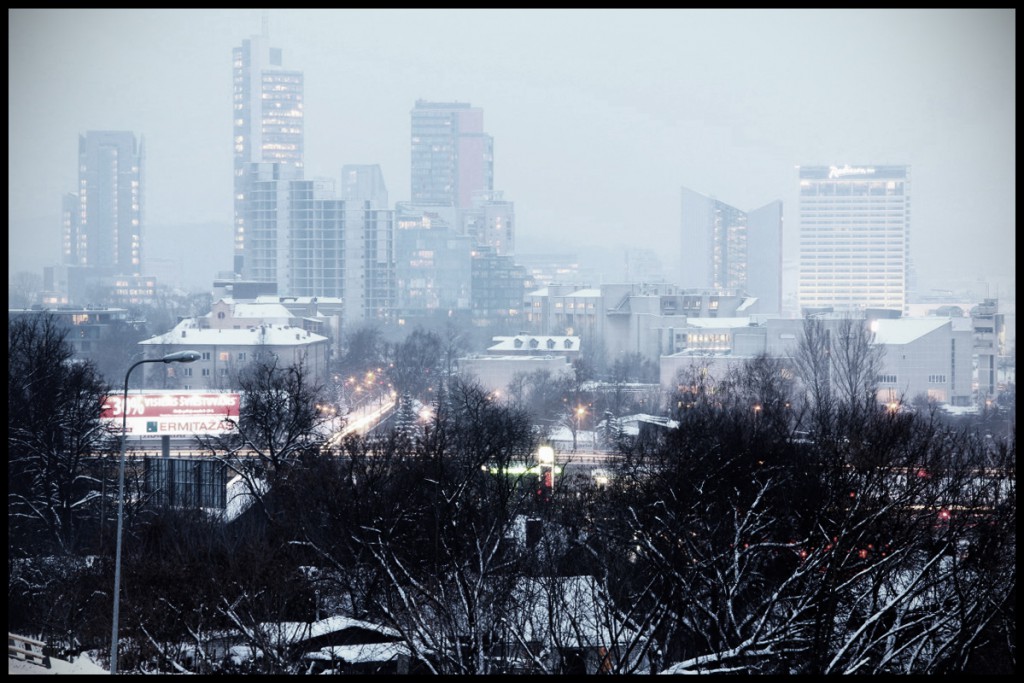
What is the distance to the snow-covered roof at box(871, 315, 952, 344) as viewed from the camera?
3775 cm

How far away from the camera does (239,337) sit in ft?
135

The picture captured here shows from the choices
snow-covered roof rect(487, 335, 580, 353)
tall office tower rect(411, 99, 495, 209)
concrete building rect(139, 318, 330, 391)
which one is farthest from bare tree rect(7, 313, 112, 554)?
tall office tower rect(411, 99, 495, 209)

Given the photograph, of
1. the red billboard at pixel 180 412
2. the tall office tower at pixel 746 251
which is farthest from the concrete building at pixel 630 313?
the tall office tower at pixel 746 251

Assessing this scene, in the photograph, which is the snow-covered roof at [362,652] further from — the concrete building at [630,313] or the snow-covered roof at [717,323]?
the snow-covered roof at [717,323]

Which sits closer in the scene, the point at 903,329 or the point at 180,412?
the point at 180,412

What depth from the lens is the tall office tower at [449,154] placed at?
127 metres

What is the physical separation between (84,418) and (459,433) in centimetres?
544

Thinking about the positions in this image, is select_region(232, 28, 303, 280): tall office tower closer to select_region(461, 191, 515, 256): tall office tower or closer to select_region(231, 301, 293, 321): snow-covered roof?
select_region(461, 191, 515, 256): tall office tower

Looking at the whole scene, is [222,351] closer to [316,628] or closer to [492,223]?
[316,628]

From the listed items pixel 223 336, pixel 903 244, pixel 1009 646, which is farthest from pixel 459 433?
pixel 903 244

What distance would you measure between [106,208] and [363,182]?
3650 centimetres

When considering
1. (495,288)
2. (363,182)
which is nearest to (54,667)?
(495,288)

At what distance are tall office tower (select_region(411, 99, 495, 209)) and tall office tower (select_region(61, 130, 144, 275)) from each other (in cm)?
3172

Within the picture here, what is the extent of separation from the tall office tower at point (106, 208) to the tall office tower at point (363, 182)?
2879 centimetres
